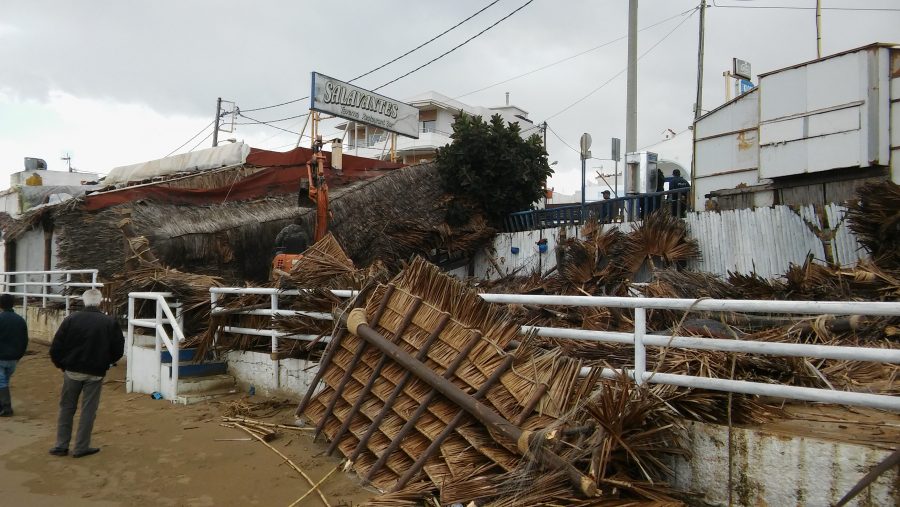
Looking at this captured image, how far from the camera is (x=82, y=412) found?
5.92 meters

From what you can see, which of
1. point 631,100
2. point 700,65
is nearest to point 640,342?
point 631,100

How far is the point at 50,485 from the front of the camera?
16.8 ft

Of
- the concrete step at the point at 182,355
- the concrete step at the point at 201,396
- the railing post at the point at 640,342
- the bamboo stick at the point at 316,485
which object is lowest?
the bamboo stick at the point at 316,485

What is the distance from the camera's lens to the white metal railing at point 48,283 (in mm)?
12078

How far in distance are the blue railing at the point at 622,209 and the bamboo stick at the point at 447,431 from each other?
9.97 meters

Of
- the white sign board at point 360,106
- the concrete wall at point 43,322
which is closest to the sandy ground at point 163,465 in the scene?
the concrete wall at point 43,322

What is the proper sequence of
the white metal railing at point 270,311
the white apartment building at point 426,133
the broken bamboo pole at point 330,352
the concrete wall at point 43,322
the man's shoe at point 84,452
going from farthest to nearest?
the white apartment building at point 426,133, the concrete wall at point 43,322, the white metal railing at point 270,311, the man's shoe at point 84,452, the broken bamboo pole at point 330,352

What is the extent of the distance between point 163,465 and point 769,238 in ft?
35.7

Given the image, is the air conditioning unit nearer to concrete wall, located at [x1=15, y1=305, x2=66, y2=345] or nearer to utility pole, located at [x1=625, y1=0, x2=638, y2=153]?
concrete wall, located at [x1=15, y1=305, x2=66, y2=345]

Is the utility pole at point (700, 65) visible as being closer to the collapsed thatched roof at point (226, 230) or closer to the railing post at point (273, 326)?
the collapsed thatched roof at point (226, 230)

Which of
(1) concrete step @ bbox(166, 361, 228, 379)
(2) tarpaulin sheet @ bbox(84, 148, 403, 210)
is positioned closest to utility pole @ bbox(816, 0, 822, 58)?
(2) tarpaulin sheet @ bbox(84, 148, 403, 210)

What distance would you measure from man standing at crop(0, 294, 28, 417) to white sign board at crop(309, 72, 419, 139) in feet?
34.1

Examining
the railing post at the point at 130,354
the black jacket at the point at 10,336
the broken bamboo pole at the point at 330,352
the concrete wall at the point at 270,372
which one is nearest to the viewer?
the broken bamboo pole at the point at 330,352

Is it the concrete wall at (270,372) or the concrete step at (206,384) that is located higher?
the concrete wall at (270,372)
